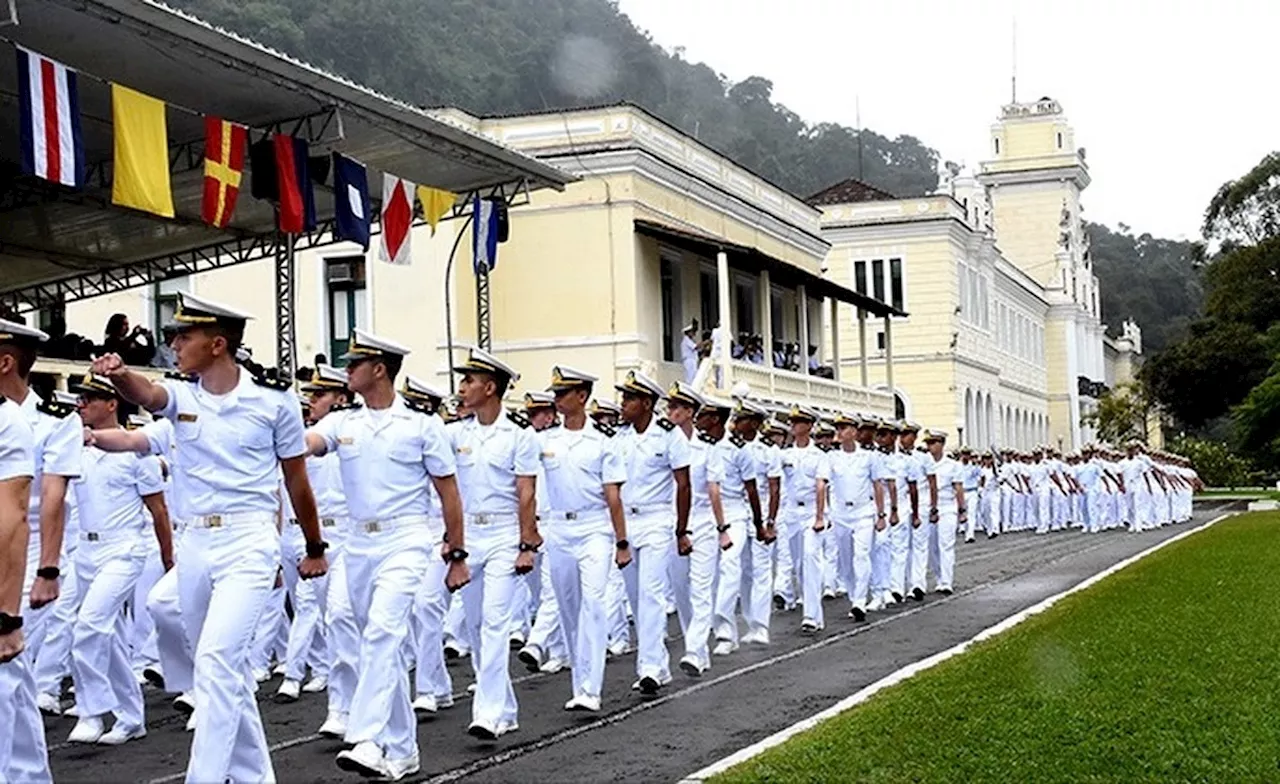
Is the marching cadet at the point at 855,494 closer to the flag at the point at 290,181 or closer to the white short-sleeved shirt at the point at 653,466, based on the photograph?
the white short-sleeved shirt at the point at 653,466

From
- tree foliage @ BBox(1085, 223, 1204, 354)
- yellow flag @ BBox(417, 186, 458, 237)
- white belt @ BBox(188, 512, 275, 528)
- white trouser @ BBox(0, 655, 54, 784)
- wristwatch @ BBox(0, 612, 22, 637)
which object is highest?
tree foliage @ BBox(1085, 223, 1204, 354)

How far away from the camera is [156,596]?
10406 millimetres

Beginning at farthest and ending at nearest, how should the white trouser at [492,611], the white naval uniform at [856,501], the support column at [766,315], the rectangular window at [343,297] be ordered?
1. the support column at [766,315]
2. the rectangular window at [343,297]
3. the white naval uniform at [856,501]
4. the white trouser at [492,611]

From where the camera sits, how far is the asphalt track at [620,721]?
949 centimetres

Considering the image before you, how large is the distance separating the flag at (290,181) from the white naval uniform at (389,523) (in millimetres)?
12584

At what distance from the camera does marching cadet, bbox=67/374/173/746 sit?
10.7 m

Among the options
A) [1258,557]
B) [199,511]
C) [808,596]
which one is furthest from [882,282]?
[199,511]

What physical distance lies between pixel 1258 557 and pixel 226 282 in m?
20.5

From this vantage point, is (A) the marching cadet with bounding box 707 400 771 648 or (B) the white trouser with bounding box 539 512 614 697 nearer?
(B) the white trouser with bounding box 539 512 614 697

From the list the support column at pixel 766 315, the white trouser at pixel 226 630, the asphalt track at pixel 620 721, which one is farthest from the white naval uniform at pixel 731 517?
the support column at pixel 766 315

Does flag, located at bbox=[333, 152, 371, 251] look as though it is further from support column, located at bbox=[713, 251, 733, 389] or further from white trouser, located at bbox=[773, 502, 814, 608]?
support column, located at bbox=[713, 251, 733, 389]

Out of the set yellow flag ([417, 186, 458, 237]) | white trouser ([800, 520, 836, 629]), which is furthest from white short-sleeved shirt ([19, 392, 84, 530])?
yellow flag ([417, 186, 458, 237])

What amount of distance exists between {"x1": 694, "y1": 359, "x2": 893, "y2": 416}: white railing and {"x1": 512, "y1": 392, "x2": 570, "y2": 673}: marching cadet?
17910 millimetres

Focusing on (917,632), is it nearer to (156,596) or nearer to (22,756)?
(156,596)
